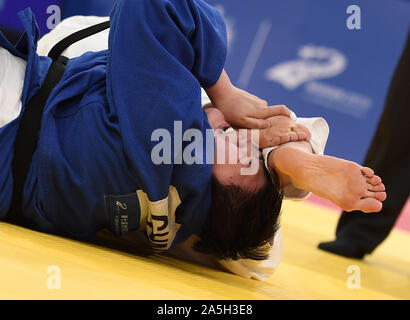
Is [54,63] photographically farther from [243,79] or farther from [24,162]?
[243,79]

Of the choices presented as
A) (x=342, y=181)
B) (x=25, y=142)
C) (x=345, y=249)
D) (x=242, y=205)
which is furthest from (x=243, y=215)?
(x=345, y=249)

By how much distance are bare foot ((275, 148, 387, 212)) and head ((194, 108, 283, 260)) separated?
0.09 m

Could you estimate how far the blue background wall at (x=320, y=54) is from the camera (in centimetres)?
391

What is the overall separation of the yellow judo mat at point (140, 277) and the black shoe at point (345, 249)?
18 cm

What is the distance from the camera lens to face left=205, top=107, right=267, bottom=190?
1.08 meters

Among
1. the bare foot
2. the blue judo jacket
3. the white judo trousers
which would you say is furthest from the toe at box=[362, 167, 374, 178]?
the blue judo jacket

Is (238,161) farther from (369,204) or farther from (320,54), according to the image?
(320,54)

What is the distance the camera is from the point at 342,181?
0.97 meters

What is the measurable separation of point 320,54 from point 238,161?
321cm

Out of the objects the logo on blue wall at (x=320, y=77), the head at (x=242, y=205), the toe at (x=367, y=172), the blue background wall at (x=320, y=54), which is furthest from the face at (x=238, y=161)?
the logo on blue wall at (x=320, y=77)

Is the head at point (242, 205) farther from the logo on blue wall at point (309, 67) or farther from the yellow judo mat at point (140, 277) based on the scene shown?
the logo on blue wall at point (309, 67)

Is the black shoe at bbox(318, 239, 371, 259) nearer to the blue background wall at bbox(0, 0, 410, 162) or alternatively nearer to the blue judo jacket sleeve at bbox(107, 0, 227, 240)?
the blue judo jacket sleeve at bbox(107, 0, 227, 240)

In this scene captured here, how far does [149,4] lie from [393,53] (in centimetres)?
323

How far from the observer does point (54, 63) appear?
1.22 meters
